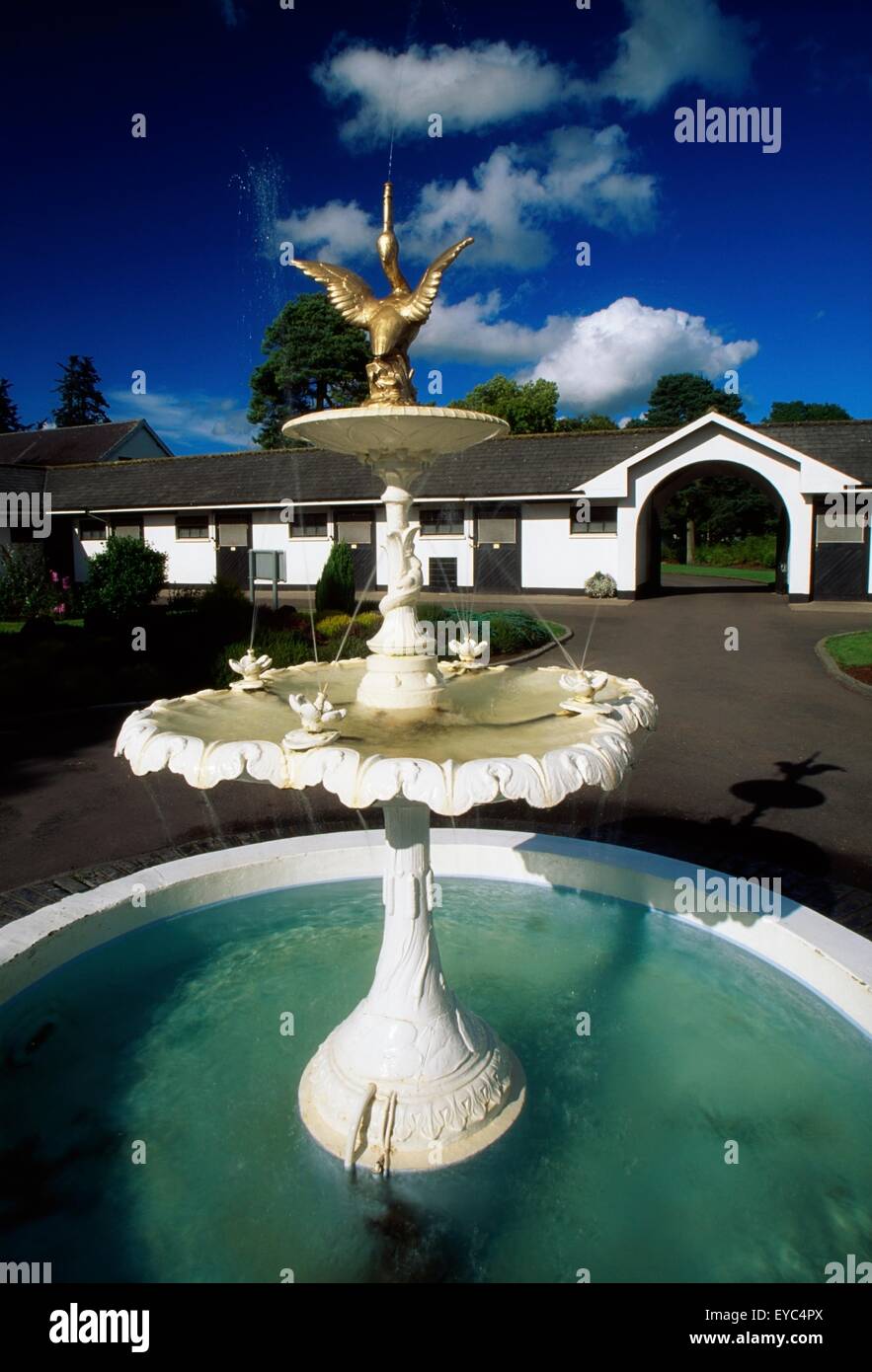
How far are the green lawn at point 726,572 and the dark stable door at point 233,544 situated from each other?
2489 centimetres

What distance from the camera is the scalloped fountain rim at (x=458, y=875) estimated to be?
5.78 m

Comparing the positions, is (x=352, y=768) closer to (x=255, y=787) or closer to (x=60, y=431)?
(x=255, y=787)

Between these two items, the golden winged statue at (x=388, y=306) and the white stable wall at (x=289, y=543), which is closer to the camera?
the golden winged statue at (x=388, y=306)

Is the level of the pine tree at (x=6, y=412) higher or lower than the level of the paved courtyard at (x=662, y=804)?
higher

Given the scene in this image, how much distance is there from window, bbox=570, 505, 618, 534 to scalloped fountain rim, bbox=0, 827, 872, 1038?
82.8 feet

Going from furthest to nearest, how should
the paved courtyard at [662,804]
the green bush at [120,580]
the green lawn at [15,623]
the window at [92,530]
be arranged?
the window at [92,530], the green lawn at [15,623], the green bush at [120,580], the paved courtyard at [662,804]

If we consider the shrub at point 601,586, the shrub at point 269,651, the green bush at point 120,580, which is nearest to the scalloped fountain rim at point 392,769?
the shrub at point 269,651

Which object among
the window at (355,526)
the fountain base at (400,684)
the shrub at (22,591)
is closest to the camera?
the fountain base at (400,684)

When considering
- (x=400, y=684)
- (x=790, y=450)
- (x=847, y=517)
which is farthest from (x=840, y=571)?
(x=400, y=684)

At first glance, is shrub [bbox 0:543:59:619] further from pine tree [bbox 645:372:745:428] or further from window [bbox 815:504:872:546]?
pine tree [bbox 645:372:745:428]

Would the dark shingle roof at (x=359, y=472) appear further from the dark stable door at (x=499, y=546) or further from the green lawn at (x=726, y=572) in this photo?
the green lawn at (x=726, y=572)

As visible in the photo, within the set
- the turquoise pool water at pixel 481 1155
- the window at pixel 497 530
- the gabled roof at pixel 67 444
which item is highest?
the gabled roof at pixel 67 444

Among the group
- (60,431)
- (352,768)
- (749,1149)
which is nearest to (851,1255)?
(749,1149)
